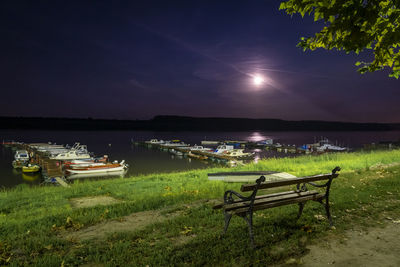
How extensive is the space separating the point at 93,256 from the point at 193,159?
4694 cm

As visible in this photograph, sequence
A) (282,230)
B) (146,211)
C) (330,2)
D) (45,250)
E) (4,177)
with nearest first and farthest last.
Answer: (330,2), (45,250), (282,230), (146,211), (4,177)

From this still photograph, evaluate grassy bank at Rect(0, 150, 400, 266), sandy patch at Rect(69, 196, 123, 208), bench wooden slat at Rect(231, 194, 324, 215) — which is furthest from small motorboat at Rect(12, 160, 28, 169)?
bench wooden slat at Rect(231, 194, 324, 215)

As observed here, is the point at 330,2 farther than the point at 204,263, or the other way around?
the point at 330,2

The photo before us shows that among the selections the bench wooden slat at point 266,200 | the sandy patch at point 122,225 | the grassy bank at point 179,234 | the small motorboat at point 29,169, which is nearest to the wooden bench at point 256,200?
the bench wooden slat at point 266,200

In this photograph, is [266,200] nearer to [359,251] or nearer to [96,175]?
[359,251]

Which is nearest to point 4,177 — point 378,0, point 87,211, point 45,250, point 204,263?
point 87,211

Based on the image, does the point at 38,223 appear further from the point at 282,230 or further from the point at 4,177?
the point at 4,177

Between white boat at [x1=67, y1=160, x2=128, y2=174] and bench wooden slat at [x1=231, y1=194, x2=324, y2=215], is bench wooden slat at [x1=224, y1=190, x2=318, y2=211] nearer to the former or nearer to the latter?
bench wooden slat at [x1=231, y1=194, x2=324, y2=215]

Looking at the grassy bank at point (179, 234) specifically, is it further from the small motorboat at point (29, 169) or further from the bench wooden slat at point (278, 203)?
the small motorboat at point (29, 169)

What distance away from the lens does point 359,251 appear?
13.3 feet

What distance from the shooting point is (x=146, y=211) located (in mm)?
6723

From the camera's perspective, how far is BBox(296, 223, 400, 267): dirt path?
12.2ft

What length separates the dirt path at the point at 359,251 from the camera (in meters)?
3.71

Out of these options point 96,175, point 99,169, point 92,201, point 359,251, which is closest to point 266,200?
point 359,251
